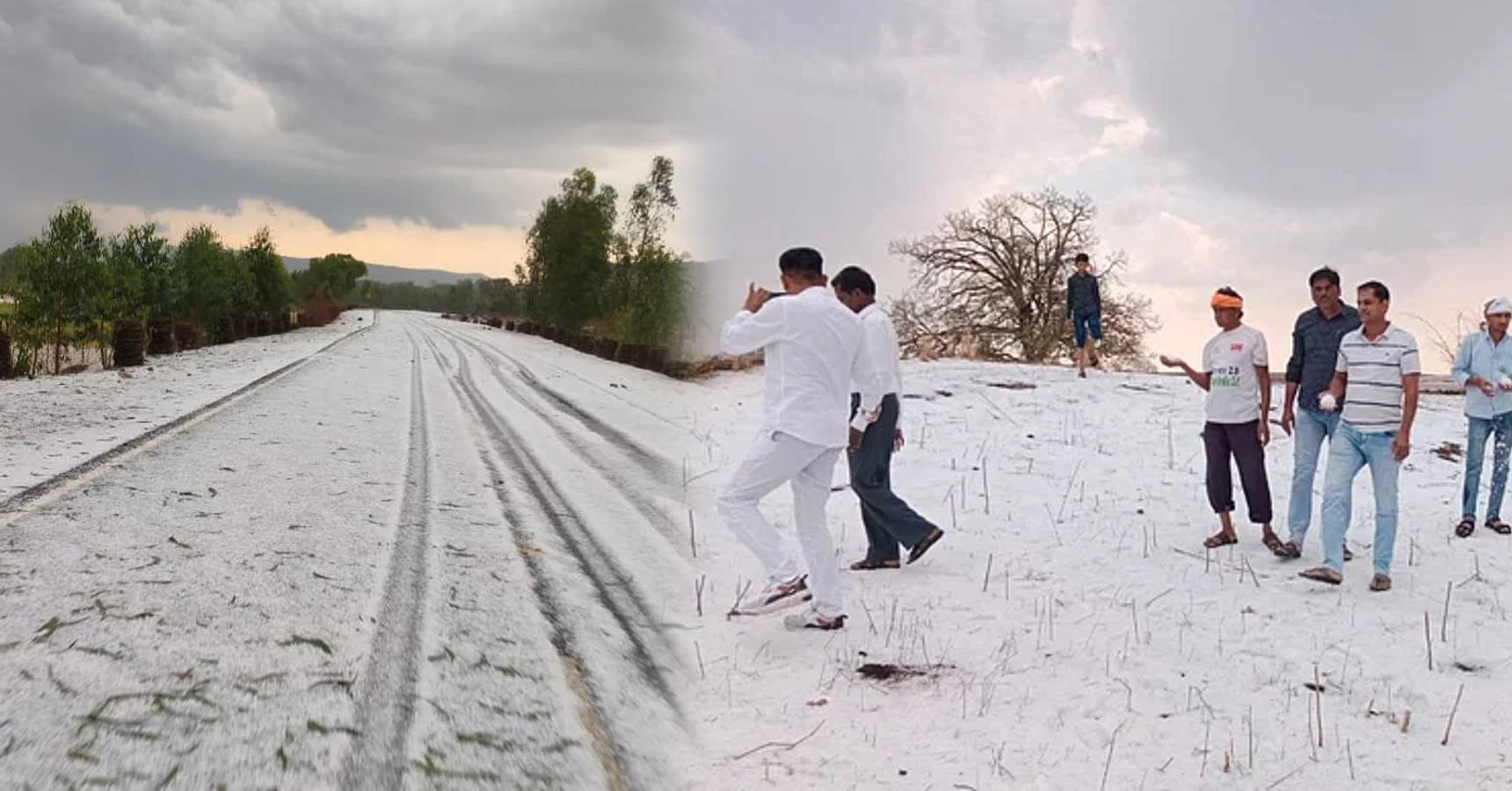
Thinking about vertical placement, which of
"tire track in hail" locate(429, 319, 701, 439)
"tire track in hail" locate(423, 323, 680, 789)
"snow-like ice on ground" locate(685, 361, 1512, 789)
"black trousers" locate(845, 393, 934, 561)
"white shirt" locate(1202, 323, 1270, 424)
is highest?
"white shirt" locate(1202, 323, 1270, 424)

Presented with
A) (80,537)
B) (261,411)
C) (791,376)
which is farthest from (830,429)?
(261,411)

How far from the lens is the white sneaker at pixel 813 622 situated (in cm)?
543

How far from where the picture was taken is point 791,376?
5.17m

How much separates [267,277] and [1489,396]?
49428mm

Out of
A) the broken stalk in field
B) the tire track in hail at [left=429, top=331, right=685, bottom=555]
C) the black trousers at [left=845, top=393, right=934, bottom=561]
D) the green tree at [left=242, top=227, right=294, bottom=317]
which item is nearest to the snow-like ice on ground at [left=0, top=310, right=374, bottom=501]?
the tire track in hail at [left=429, top=331, right=685, bottom=555]

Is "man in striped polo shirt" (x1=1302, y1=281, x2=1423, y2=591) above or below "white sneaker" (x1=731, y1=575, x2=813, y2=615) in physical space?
above

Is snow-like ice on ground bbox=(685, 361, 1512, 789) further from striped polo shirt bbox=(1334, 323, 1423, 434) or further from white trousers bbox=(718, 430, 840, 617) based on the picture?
striped polo shirt bbox=(1334, 323, 1423, 434)

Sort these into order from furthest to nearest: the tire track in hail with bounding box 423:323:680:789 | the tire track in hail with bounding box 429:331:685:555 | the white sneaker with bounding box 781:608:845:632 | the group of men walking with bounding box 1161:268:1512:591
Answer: the tire track in hail with bounding box 429:331:685:555 < the group of men walking with bounding box 1161:268:1512:591 < the white sneaker with bounding box 781:608:845:632 < the tire track in hail with bounding box 423:323:680:789

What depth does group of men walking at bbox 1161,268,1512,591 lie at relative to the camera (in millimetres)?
6781

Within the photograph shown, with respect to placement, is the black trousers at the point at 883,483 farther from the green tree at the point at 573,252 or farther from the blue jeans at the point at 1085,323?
the blue jeans at the point at 1085,323

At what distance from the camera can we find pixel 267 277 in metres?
49.5

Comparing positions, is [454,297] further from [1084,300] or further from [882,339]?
[882,339]

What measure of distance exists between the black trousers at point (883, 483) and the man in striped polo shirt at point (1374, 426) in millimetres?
2428

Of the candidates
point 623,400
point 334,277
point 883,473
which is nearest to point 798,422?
point 883,473
